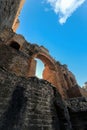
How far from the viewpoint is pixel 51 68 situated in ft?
48.4

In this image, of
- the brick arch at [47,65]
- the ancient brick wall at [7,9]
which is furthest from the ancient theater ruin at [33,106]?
the brick arch at [47,65]

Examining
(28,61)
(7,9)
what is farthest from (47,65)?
(7,9)

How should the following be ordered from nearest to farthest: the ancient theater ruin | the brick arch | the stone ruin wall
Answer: the ancient theater ruin < the stone ruin wall < the brick arch

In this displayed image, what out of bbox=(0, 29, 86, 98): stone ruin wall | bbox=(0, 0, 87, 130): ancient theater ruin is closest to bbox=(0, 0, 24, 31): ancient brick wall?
bbox=(0, 0, 87, 130): ancient theater ruin

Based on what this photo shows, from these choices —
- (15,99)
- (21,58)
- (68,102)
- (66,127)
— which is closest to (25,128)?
(15,99)

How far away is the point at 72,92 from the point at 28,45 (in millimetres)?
6266

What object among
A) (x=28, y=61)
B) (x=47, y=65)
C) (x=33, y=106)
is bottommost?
(x=33, y=106)

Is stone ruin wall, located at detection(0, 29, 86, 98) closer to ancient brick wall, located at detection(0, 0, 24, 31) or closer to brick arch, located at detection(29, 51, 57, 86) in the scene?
brick arch, located at detection(29, 51, 57, 86)

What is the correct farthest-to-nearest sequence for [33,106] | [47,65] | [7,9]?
[47,65] → [7,9] → [33,106]

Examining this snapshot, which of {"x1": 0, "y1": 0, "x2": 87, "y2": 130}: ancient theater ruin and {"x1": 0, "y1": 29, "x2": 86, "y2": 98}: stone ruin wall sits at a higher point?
{"x1": 0, "y1": 29, "x2": 86, "y2": 98}: stone ruin wall

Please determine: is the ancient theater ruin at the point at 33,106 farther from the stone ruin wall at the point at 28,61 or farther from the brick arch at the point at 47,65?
the brick arch at the point at 47,65

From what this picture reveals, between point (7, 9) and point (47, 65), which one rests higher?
point (47, 65)

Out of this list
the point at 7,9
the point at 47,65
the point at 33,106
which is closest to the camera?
the point at 33,106

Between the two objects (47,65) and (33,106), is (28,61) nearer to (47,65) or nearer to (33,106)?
(47,65)
